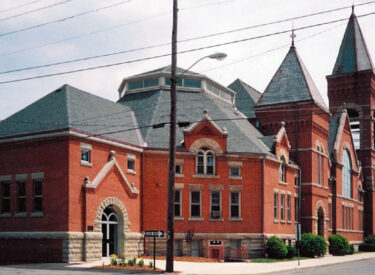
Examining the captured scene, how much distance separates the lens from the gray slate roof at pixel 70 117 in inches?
1407

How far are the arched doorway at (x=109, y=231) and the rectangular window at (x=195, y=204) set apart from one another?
5.83m

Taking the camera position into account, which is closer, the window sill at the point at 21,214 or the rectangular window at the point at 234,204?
the window sill at the point at 21,214

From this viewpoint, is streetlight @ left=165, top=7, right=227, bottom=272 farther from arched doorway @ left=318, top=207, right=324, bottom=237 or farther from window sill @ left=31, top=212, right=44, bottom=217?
arched doorway @ left=318, top=207, right=324, bottom=237

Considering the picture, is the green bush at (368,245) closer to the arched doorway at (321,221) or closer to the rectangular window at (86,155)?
the arched doorway at (321,221)

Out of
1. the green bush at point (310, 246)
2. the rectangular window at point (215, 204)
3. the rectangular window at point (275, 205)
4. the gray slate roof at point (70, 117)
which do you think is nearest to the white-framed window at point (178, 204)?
the rectangular window at point (215, 204)

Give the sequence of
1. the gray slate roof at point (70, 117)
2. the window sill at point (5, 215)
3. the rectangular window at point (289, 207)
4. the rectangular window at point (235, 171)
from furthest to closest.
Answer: the rectangular window at point (289, 207), the rectangular window at point (235, 171), the gray slate roof at point (70, 117), the window sill at point (5, 215)

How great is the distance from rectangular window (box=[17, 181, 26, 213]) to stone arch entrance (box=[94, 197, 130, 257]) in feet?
15.1

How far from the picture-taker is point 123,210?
37.5m

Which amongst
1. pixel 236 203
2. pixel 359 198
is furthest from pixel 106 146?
pixel 359 198

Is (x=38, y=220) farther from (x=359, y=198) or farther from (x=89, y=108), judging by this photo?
(x=359, y=198)

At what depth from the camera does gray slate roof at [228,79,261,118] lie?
197ft

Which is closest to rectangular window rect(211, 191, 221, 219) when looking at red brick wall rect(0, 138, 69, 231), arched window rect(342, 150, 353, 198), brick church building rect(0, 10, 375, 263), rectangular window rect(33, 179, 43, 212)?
brick church building rect(0, 10, 375, 263)

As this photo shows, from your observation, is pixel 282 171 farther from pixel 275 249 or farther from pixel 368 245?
pixel 368 245

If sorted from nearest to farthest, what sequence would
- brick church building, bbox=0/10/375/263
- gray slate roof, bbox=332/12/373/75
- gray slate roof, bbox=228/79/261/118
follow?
1. brick church building, bbox=0/10/375/263
2. gray slate roof, bbox=228/79/261/118
3. gray slate roof, bbox=332/12/373/75
